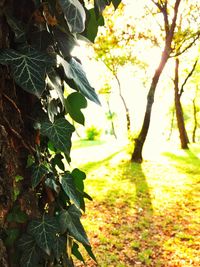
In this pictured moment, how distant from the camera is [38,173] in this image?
1.31 metres

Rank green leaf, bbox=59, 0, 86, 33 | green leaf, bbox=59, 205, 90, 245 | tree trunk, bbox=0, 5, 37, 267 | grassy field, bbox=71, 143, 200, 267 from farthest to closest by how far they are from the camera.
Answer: grassy field, bbox=71, 143, 200, 267, green leaf, bbox=59, 205, 90, 245, tree trunk, bbox=0, 5, 37, 267, green leaf, bbox=59, 0, 86, 33

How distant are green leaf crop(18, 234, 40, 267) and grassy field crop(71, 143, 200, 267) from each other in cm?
299

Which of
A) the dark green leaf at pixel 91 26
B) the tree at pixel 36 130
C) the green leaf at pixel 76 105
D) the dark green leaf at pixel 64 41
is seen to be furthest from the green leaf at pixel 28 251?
the dark green leaf at pixel 91 26

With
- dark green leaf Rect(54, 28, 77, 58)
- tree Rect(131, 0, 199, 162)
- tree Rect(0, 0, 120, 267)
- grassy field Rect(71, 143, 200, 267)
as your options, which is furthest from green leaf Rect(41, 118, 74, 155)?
tree Rect(131, 0, 199, 162)

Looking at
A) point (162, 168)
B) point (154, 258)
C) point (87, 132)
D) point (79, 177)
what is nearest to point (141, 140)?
point (162, 168)

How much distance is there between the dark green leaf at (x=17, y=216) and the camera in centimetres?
130

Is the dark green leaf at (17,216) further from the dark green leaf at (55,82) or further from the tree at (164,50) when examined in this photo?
the tree at (164,50)

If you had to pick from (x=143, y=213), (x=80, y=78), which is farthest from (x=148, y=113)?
(x=80, y=78)

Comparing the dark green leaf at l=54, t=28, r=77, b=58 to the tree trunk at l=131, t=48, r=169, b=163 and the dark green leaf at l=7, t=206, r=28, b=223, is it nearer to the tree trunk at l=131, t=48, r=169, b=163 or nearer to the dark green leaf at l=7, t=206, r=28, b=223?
the dark green leaf at l=7, t=206, r=28, b=223

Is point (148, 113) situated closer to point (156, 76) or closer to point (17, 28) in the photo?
point (156, 76)

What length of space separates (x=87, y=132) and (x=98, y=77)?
12.1 ft

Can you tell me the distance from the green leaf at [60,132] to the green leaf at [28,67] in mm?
215

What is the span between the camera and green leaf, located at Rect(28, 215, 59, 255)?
4.22 ft

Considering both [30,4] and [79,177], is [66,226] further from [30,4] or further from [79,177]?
[30,4]
